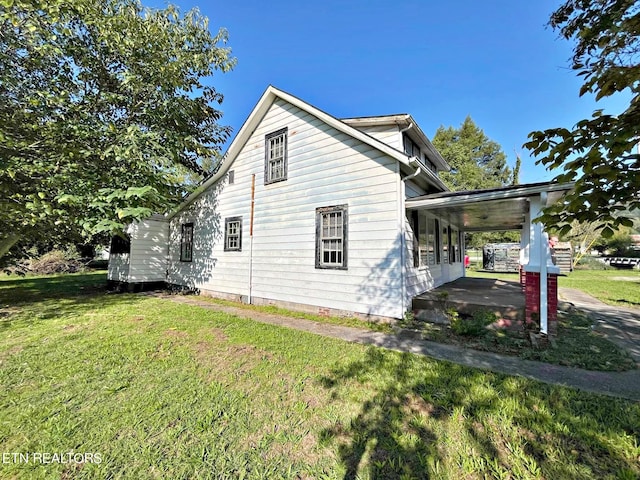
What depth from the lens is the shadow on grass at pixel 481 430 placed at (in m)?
2.25

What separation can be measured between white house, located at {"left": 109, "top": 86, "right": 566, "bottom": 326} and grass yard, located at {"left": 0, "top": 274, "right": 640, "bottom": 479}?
2648 mm

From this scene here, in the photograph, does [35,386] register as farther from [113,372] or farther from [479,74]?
[479,74]

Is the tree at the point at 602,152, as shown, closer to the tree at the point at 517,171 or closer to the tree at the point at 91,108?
the tree at the point at 91,108

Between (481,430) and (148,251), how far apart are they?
13.0 meters

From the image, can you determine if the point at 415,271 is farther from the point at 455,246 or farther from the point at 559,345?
the point at 455,246

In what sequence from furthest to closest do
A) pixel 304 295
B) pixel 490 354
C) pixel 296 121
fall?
pixel 296 121
pixel 304 295
pixel 490 354

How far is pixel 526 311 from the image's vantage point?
19.0 feet

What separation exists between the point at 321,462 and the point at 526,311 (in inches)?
218

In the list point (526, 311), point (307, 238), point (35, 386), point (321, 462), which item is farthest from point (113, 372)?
point (526, 311)

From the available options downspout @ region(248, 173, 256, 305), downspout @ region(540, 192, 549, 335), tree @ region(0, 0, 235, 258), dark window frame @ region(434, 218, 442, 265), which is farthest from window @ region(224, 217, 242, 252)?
downspout @ region(540, 192, 549, 335)

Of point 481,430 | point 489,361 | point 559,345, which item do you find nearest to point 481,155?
point 559,345

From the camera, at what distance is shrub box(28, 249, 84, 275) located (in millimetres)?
18797

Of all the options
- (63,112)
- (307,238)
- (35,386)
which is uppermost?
(63,112)

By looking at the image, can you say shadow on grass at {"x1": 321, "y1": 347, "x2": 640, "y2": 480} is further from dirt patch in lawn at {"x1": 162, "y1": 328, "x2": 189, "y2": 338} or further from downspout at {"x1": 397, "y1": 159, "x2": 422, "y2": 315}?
dirt patch in lawn at {"x1": 162, "y1": 328, "x2": 189, "y2": 338}
